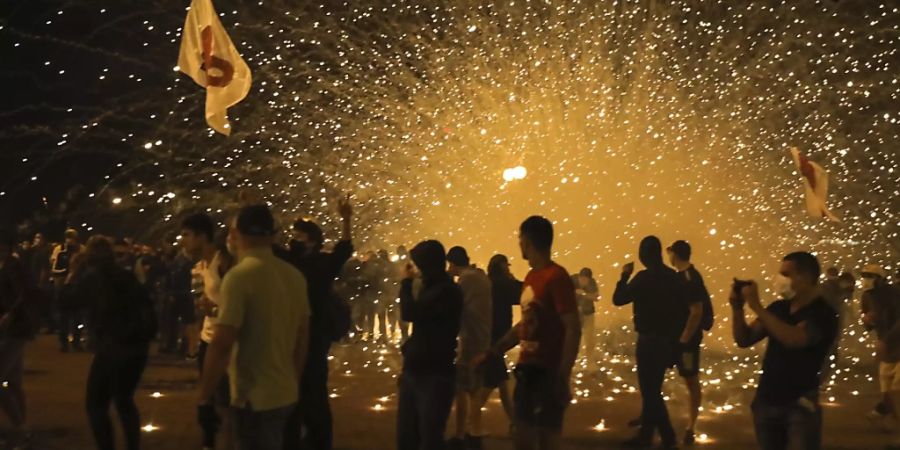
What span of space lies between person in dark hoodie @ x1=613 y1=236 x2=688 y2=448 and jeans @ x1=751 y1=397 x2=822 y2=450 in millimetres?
3507

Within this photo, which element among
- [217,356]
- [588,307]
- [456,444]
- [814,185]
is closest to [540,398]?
[217,356]

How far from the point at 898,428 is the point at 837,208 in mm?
17178

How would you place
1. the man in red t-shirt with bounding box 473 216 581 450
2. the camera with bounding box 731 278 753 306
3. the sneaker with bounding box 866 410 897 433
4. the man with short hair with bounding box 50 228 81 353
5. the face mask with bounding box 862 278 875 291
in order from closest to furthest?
the camera with bounding box 731 278 753 306 < the man in red t-shirt with bounding box 473 216 581 450 < the sneaker with bounding box 866 410 897 433 < the face mask with bounding box 862 278 875 291 < the man with short hair with bounding box 50 228 81 353

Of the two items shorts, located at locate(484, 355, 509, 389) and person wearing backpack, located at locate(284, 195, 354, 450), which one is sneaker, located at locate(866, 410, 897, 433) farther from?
person wearing backpack, located at locate(284, 195, 354, 450)

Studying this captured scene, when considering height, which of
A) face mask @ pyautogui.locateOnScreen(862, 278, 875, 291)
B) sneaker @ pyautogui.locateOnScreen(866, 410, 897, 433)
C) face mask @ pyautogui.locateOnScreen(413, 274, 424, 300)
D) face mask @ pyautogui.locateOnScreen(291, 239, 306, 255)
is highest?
face mask @ pyautogui.locateOnScreen(862, 278, 875, 291)

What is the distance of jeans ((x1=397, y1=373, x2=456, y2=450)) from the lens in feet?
25.2

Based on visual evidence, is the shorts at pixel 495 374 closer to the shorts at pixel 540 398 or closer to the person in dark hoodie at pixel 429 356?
the person in dark hoodie at pixel 429 356

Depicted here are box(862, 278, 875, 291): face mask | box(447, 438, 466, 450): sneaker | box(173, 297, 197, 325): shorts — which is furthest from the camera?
box(173, 297, 197, 325): shorts

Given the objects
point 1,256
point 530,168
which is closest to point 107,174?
point 530,168

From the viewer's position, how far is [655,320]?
10320mm

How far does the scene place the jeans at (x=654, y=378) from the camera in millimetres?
10398

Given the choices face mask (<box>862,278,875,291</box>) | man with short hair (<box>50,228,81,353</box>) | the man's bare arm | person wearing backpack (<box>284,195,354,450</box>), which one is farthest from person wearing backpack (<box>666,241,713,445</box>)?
man with short hair (<box>50,228,81,353</box>)

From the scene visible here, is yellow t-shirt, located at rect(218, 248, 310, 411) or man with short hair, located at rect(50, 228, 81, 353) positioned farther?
man with short hair, located at rect(50, 228, 81, 353)

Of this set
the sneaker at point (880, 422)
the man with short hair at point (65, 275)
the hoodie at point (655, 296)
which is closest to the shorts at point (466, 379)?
the hoodie at point (655, 296)
